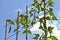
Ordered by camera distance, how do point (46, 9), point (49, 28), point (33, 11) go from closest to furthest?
point (49, 28) < point (46, 9) < point (33, 11)

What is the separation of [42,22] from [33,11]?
2.33 ft

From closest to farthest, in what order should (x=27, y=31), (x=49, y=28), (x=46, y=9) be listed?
(x=49, y=28)
(x=46, y=9)
(x=27, y=31)

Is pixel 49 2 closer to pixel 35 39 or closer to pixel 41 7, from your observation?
pixel 41 7

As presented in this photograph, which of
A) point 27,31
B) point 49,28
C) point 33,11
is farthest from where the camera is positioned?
point 27,31

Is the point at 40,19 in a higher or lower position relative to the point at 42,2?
lower

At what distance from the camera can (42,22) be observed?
4.51 m

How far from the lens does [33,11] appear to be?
5121 mm

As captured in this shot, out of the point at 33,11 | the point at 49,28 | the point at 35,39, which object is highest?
the point at 33,11

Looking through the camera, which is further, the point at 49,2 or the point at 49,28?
the point at 49,2

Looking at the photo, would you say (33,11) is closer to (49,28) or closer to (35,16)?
(35,16)

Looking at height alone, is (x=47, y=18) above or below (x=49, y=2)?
below

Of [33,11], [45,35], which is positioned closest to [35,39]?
[45,35]

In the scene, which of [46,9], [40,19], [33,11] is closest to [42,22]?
[40,19]

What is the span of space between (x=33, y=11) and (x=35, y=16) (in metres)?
0.26
